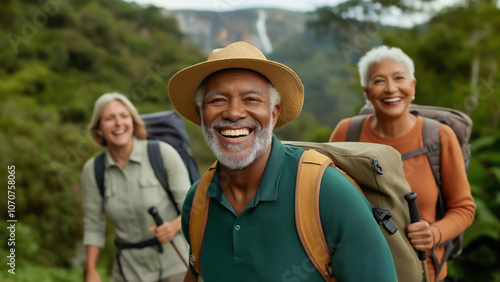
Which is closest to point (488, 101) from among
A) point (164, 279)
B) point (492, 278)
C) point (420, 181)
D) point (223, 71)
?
point (492, 278)

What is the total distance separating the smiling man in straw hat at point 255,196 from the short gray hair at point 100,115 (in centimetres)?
156

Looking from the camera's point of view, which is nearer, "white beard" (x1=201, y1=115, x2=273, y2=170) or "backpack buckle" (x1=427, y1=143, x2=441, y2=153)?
"white beard" (x1=201, y1=115, x2=273, y2=170)

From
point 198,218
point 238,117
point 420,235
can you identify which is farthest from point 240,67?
point 420,235

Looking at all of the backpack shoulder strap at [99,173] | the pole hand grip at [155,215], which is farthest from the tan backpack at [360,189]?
the backpack shoulder strap at [99,173]

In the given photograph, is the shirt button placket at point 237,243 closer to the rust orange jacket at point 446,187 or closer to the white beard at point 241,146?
the white beard at point 241,146

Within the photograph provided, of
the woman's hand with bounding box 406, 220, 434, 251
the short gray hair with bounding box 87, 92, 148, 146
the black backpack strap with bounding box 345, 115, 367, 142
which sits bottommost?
the woman's hand with bounding box 406, 220, 434, 251

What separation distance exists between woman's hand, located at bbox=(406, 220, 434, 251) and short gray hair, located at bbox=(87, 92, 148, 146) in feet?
6.75

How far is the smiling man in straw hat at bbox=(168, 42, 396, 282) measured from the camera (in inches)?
54.2

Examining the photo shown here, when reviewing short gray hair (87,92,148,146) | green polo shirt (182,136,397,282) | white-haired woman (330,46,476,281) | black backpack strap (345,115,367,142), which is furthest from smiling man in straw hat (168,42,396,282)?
short gray hair (87,92,148,146)

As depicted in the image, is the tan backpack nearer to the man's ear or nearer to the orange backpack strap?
the orange backpack strap

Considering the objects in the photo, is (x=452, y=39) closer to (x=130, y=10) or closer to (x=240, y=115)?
(x=240, y=115)

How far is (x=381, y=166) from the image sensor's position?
1.72m

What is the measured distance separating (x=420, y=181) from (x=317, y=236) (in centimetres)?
117

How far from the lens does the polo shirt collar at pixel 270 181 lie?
151 cm
